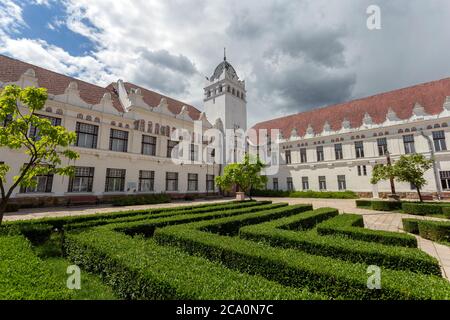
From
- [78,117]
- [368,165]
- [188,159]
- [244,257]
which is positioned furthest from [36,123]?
[368,165]

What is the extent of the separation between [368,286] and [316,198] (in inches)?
1201

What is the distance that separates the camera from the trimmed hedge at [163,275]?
10.8 feet

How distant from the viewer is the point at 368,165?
29922 millimetres

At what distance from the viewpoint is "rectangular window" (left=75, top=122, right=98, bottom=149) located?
68.1 ft

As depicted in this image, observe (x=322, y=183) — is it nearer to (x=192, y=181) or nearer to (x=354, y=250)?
(x=192, y=181)

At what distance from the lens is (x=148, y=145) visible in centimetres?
2622

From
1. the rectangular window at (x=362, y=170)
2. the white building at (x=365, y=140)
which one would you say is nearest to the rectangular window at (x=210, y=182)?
the white building at (x=365, y=140)

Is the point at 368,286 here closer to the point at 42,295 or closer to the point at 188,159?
the point at 42,295

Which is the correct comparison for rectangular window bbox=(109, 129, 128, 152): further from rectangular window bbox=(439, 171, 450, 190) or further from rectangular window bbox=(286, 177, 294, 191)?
rectangular window bbox=(439, 171, 450, 190)

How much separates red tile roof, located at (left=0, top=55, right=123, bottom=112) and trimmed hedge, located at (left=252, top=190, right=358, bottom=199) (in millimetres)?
25910

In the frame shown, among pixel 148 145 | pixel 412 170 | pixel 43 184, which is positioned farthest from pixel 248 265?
pixel 148 145

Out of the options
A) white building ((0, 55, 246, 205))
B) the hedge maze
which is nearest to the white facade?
white building ((0, 55, 246, 205))

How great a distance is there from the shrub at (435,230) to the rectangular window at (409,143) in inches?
894

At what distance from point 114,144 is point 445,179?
122ft
